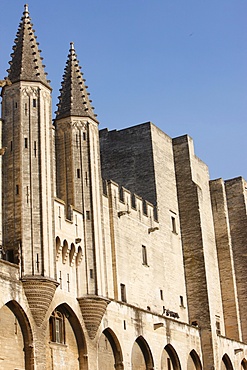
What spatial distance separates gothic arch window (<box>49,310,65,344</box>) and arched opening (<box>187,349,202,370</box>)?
537 inches

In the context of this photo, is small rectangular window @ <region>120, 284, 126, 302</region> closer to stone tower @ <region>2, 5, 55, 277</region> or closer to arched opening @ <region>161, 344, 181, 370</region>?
arched opening @ <region>161, 344, 181, 370</region>

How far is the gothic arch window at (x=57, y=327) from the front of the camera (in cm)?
3238

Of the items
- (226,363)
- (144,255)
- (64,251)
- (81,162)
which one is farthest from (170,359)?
(81,162)

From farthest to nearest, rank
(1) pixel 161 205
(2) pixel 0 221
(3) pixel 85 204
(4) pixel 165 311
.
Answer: (1) pixel 161 205 → (4) pixel 165 311 → (3) pixel 85 204 → (2) pixel 0 221

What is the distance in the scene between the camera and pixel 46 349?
31547 millimetres

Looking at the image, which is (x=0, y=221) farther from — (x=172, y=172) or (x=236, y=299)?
(x=236, y=299)

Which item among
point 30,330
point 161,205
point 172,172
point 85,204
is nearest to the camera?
point 30,330

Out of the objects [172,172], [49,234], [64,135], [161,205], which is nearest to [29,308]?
[49,234]

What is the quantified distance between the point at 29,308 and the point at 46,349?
7.36ft

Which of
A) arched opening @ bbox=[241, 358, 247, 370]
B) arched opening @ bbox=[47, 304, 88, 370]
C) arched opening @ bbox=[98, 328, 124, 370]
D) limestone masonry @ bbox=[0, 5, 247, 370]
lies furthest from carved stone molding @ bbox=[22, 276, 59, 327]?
arched opening @ bbox=[241, 358, 247, 370]

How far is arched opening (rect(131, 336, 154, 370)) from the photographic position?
3850cm

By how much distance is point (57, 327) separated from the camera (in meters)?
32.8

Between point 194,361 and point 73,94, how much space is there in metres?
17.8

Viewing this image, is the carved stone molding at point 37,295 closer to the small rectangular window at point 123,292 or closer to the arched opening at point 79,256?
the arched opening at point 79,256
